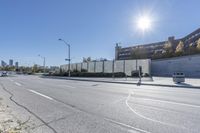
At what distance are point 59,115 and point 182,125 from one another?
433 centimetres

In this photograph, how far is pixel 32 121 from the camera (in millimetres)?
7922

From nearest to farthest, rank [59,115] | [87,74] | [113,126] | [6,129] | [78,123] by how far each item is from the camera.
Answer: [6,129]
[113,126]
[78,123]
[59,115]
[87,74]

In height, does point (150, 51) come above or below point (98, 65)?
above

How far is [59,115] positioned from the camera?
8930 millimetres

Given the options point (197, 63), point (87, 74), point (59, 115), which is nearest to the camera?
point (59, 115)

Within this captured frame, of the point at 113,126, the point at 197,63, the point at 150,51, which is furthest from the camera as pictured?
the point at 150,51

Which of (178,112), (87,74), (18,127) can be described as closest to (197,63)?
(87,74)

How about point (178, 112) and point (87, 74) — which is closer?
point (178, 112)

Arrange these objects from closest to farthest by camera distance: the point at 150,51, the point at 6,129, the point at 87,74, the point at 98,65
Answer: the point at 6,129 → the point at 87,74 → the point at 98,65 → the point at 150,51

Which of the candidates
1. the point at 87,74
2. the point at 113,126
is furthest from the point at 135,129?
the point at 87,74

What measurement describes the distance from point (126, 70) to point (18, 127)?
6027cm

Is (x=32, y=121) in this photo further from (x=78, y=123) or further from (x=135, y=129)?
(x=135, y=129)

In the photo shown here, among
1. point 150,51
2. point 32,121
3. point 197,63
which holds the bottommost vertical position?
→ point 32,121

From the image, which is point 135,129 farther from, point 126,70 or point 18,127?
point 126,70
